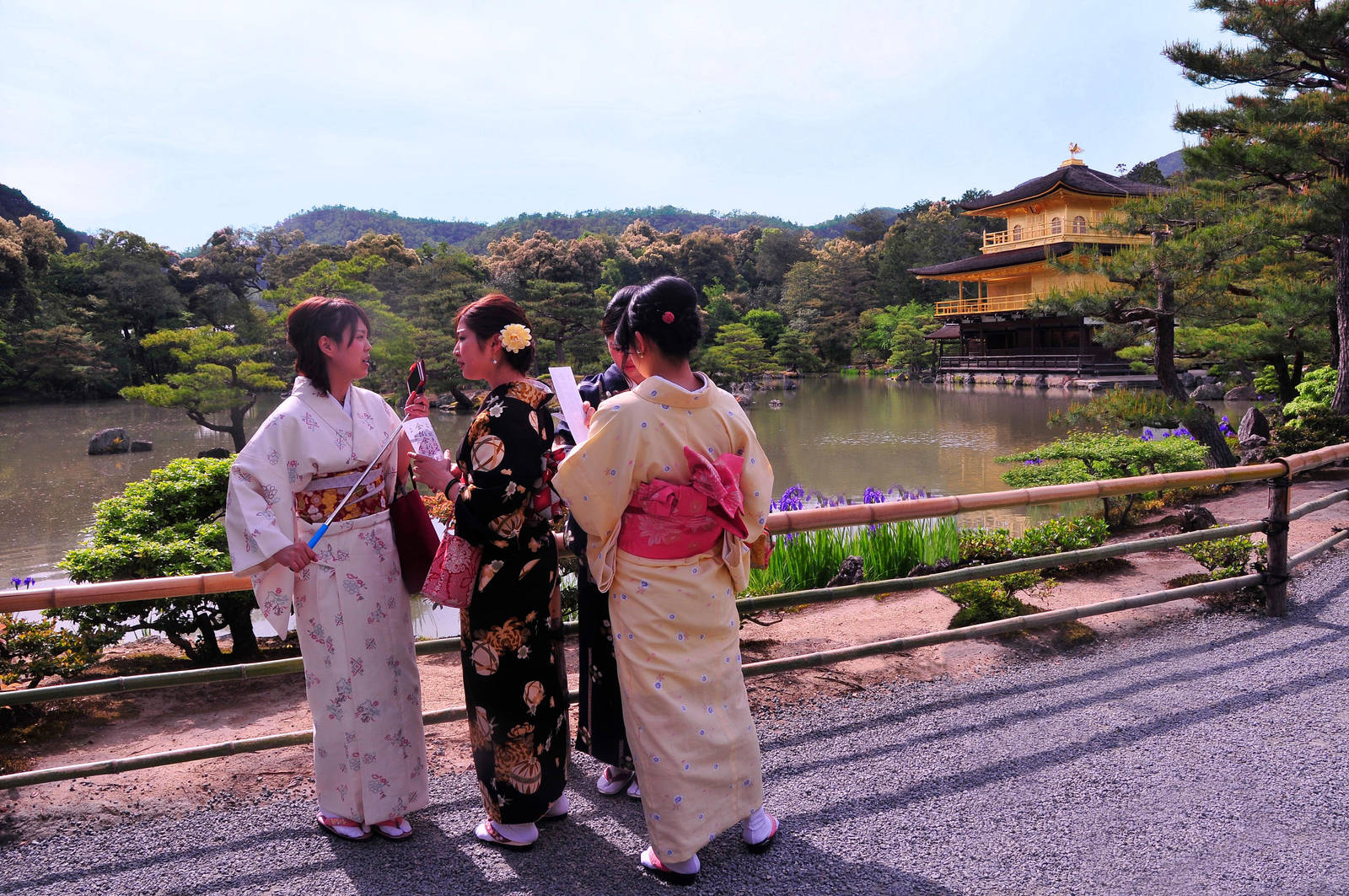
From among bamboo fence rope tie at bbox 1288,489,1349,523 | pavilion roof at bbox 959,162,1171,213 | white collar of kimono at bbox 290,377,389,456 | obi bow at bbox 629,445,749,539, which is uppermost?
pavilion roof at bbox 959,162,1171,213

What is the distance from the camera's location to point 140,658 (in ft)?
13.4

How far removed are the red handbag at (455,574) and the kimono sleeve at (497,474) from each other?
2 centimetres

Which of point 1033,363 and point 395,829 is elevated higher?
point 1033,363

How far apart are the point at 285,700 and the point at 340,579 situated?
6.41ft

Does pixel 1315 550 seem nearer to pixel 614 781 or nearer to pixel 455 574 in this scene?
pixel 614 781

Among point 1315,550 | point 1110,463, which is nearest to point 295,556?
point 1315,550

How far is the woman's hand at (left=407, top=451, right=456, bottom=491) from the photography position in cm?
192

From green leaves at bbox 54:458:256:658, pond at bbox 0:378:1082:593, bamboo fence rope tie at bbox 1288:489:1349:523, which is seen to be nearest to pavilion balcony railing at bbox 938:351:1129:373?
pond at bbox 0:378:1082:593

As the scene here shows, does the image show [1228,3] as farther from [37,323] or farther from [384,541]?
[37,323]

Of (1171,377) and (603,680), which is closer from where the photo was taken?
(603,680)

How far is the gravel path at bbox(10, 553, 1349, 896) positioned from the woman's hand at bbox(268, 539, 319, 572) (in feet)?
2.16

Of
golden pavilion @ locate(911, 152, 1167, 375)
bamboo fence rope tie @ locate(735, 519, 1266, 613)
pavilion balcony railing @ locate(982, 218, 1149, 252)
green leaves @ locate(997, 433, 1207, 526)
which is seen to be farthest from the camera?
pavilion balcony railing @ locate(982, 218, 1149, 252)

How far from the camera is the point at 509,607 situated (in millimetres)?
1928

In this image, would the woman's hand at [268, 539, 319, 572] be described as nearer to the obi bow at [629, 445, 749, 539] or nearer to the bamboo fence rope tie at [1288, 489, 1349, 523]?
the obi bow at [629, 445, 749, 539]
